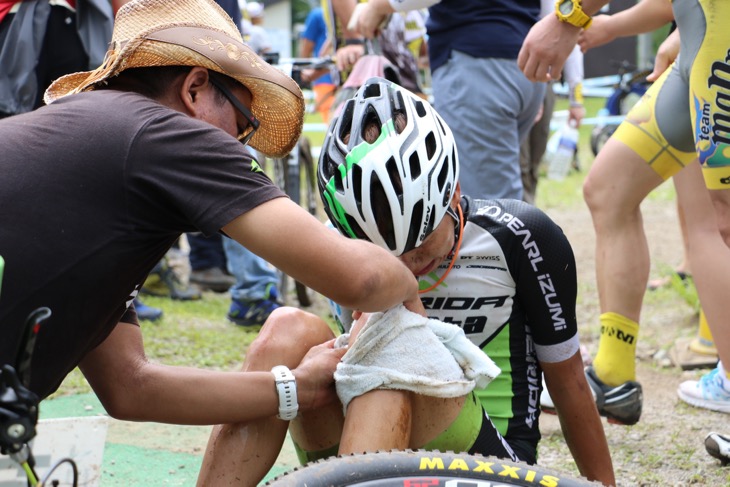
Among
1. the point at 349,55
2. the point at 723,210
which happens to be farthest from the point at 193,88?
the point at 349,55

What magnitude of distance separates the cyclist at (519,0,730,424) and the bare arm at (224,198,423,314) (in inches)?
62.5

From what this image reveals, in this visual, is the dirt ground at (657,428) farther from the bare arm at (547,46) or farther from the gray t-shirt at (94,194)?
the gray t-shirt at (94,194)

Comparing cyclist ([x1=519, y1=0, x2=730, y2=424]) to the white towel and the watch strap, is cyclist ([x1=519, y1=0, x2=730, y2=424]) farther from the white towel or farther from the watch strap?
the white towel

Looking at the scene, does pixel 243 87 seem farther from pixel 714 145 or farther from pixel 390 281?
pixel 714 145

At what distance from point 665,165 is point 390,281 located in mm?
1909

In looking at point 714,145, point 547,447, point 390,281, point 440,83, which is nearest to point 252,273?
point 440,83

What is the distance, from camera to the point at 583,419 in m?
2.61

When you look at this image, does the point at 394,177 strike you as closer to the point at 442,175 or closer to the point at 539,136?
the point at 442,175

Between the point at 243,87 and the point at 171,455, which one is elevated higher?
the point at 243,87

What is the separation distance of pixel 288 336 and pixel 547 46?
1559 millimetres

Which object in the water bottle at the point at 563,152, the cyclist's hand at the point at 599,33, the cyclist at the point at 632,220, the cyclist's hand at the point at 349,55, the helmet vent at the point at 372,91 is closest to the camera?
the helmet vent at the point at 372,91

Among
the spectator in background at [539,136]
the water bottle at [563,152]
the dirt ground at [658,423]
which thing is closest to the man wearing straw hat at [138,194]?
the dirt ground at [658,423]

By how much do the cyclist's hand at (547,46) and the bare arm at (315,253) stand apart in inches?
65.6

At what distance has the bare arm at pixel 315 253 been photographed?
1.90m
